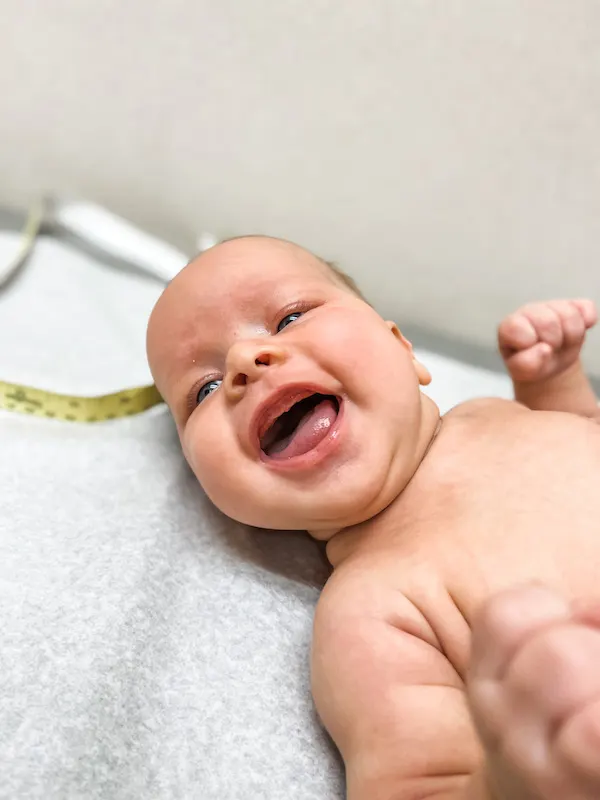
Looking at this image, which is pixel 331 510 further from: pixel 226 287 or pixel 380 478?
pixel 226 287

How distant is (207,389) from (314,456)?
0.18 metres

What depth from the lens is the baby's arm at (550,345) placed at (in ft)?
3.03

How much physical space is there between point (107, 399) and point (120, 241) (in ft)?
1.32

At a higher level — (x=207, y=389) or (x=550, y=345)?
(x=550, y=345)

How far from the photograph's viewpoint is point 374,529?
0.81m

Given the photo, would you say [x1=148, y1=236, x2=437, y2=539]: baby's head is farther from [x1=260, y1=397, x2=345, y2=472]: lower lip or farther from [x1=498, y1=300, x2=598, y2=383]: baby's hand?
[x1=498, y1=300, x2=598, y2=383]: baby's hand

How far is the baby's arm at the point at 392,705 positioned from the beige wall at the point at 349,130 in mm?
738

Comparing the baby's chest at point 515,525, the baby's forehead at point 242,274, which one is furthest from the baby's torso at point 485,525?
the baby's forehead at point 242,274

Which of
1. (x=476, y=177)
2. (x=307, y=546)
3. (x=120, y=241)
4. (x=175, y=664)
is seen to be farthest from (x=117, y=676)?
(x=476, y=177)

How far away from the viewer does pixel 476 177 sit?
1242mm

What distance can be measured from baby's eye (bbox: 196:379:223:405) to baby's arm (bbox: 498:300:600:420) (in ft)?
1.13

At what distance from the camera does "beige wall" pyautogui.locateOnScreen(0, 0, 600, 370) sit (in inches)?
46.2

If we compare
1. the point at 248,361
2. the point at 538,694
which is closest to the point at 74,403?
the point at 248,361

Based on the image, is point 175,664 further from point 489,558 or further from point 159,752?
point 489,558
